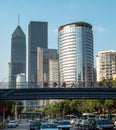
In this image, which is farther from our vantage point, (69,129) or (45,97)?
(45,97)

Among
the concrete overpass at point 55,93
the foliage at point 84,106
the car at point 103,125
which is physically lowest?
the car at point 103,125

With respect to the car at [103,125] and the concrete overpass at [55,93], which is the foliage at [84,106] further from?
the car at [103,125]

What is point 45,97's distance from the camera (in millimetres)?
68688

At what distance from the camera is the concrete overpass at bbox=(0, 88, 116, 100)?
2638 inches

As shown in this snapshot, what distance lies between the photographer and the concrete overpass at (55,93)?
6700 cm

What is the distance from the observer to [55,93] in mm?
67438

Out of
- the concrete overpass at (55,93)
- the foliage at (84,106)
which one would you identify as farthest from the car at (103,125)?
the foliage at (84,106)

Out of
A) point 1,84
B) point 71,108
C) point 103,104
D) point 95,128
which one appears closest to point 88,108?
point 103,104

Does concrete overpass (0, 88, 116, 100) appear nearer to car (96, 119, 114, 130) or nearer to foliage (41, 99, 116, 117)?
car (96, 119, 114, 130)

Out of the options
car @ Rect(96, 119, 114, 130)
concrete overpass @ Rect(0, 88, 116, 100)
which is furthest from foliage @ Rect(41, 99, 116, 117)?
car @ Rect(96, 119, 114, 130)

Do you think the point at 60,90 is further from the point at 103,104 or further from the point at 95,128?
the point at 103,104

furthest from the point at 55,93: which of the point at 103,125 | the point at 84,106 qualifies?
the point at 84,106

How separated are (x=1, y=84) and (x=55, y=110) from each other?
128436 mm

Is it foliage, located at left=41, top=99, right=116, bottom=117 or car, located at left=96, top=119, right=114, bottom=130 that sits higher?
foliage, located at left=41, top=99, right=116, bottom=117
